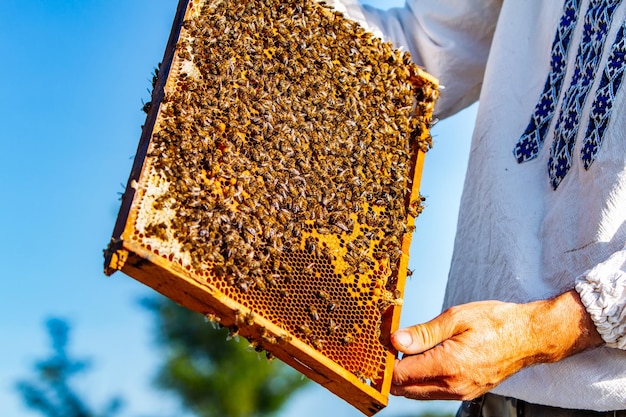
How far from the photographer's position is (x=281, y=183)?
317 cm

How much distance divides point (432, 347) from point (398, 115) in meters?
1.20

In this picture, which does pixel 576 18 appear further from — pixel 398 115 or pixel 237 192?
pixel 237 192

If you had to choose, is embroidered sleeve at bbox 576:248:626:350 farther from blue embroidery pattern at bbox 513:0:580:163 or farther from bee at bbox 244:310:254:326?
bee at bbox 244:310:254:326

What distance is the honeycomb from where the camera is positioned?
9.48ft

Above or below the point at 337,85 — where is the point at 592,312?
below

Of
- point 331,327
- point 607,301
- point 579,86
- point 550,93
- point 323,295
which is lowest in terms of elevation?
point 331,327

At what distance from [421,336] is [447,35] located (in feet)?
7.96

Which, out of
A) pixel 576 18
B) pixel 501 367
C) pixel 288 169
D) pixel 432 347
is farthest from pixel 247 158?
pixel 576 18

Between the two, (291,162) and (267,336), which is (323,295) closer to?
(267,336)

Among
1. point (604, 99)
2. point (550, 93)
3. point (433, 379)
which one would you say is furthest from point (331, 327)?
point (550, 93)

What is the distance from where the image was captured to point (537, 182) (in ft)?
12.9

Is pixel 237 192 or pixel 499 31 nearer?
pixel 237 192

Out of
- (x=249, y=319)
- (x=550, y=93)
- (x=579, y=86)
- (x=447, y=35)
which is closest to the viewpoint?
(x=249, y=319)

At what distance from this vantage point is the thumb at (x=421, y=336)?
3098 millimetres
